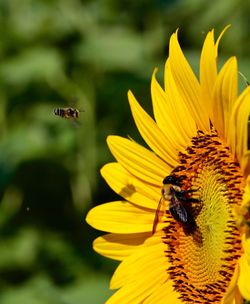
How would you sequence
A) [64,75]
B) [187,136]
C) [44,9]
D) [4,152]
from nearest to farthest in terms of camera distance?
[187,136] → [4,152] → [64,75] → [44,9]

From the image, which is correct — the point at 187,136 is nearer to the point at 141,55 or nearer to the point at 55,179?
the point at 141,55

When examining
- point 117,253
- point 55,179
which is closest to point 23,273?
point 55,179

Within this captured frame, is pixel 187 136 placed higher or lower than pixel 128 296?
higher

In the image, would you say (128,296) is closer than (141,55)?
Yes

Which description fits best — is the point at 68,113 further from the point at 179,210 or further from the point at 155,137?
the point at 179,210

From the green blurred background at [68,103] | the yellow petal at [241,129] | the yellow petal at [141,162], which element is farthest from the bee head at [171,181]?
the green blurred background at [68,103]

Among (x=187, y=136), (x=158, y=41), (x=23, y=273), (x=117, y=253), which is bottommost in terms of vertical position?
(x=23, y=273)

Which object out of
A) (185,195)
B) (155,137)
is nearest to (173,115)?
(155,137)

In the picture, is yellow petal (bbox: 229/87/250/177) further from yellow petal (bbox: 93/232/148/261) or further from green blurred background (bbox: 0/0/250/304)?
green blurred background (bbox: 0/0/250/304)
